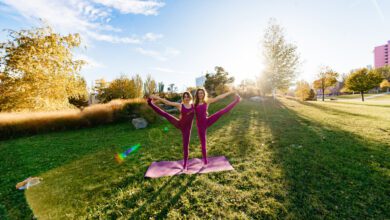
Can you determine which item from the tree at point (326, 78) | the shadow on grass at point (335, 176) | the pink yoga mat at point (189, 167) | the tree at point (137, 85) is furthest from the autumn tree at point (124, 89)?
the tree at point (326, 78)

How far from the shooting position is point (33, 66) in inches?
487

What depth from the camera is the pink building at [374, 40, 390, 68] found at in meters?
102

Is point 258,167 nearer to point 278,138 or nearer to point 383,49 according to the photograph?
point 278,138

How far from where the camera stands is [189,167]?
14.5 feet

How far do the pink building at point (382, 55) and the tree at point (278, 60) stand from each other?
432 ft

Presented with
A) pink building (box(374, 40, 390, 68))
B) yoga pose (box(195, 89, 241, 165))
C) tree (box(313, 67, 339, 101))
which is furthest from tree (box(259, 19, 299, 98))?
pink building (box(374, 40, 390, 68))

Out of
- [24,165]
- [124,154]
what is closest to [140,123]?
[124,154]

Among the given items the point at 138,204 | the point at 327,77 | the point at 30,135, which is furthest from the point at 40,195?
the point at 327,77

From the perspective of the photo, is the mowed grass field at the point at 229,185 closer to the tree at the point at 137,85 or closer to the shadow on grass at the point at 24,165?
the shadow on grass at the point at 24,165

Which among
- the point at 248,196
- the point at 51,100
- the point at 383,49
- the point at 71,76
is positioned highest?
the point at 383,49

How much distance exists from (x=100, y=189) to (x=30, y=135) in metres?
11.2

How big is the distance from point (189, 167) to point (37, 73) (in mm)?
14329

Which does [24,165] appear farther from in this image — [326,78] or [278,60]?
[326,78]

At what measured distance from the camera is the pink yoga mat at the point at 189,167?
4.12 m
